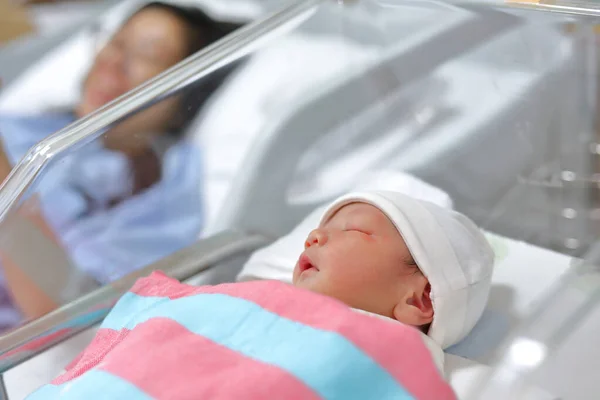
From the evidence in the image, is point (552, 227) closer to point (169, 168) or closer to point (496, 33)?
point (496, 33)

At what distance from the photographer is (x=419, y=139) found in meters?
1.14

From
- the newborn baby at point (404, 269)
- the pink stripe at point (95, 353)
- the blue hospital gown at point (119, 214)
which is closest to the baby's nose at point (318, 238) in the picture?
the newborn baby at point (404, 269)

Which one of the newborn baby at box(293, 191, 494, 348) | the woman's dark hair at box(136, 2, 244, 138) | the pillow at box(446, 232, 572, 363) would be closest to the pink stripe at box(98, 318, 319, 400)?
the newborn baby at box(293, 191, 494, 348)

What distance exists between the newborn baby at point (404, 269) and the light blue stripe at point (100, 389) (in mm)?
209

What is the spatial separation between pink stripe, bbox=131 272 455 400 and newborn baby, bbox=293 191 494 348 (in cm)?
6

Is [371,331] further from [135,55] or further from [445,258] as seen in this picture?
[135,55]

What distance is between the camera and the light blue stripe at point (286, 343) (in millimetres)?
607

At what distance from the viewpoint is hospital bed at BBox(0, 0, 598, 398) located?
0.89 meters

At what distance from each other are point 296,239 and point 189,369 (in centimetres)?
37

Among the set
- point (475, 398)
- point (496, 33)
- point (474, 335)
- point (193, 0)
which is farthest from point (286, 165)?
point (193, 0)

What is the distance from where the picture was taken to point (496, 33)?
1.03 meters

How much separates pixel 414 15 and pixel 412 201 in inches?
15.2

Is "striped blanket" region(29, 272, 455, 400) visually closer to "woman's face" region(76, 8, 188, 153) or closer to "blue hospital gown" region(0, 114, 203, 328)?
"blue hospital gown" region(0, 114, 203, 328)

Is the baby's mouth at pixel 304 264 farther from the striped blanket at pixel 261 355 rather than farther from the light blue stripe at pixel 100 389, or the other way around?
the light blue stripe at pixel 100 389
